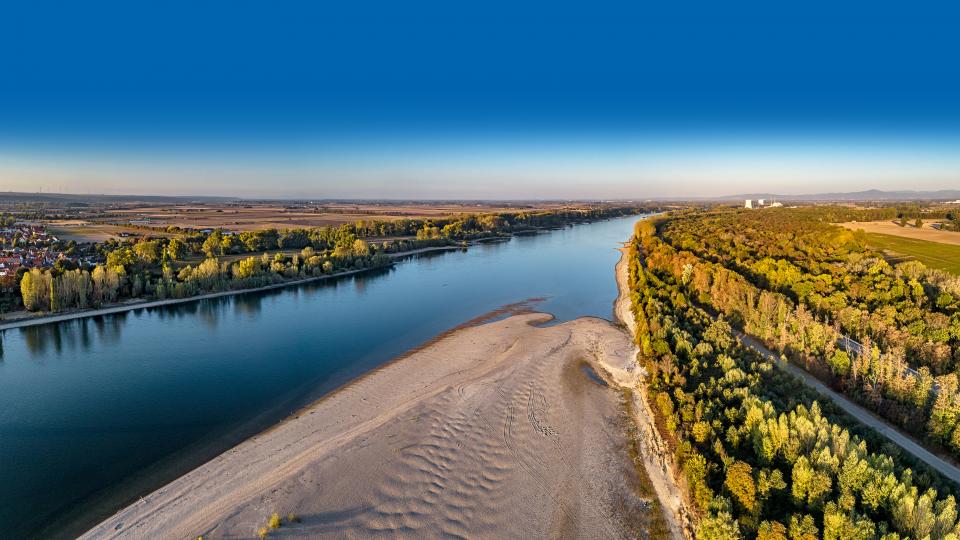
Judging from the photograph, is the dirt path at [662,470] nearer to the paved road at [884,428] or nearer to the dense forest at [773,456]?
the dense forest at [773,456]

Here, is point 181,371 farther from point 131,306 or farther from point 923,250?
point 923,250

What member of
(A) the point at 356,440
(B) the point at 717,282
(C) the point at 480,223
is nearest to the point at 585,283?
(B) the point at 717,282

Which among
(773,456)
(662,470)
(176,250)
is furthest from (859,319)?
(176,250)

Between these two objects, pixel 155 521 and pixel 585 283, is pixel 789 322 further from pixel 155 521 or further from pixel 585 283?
pixel 155 521

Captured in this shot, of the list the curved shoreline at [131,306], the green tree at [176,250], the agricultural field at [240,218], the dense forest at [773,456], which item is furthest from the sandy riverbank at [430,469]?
the agricultural field at [240,218]

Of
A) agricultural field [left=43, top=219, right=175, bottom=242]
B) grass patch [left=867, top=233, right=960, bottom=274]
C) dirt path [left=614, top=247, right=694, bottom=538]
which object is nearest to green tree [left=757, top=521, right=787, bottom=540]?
dirt path [left=614, top=247, right=694, bottom=538]

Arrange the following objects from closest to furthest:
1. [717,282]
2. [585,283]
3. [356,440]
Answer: [356,440], [717,282], [585,283]
